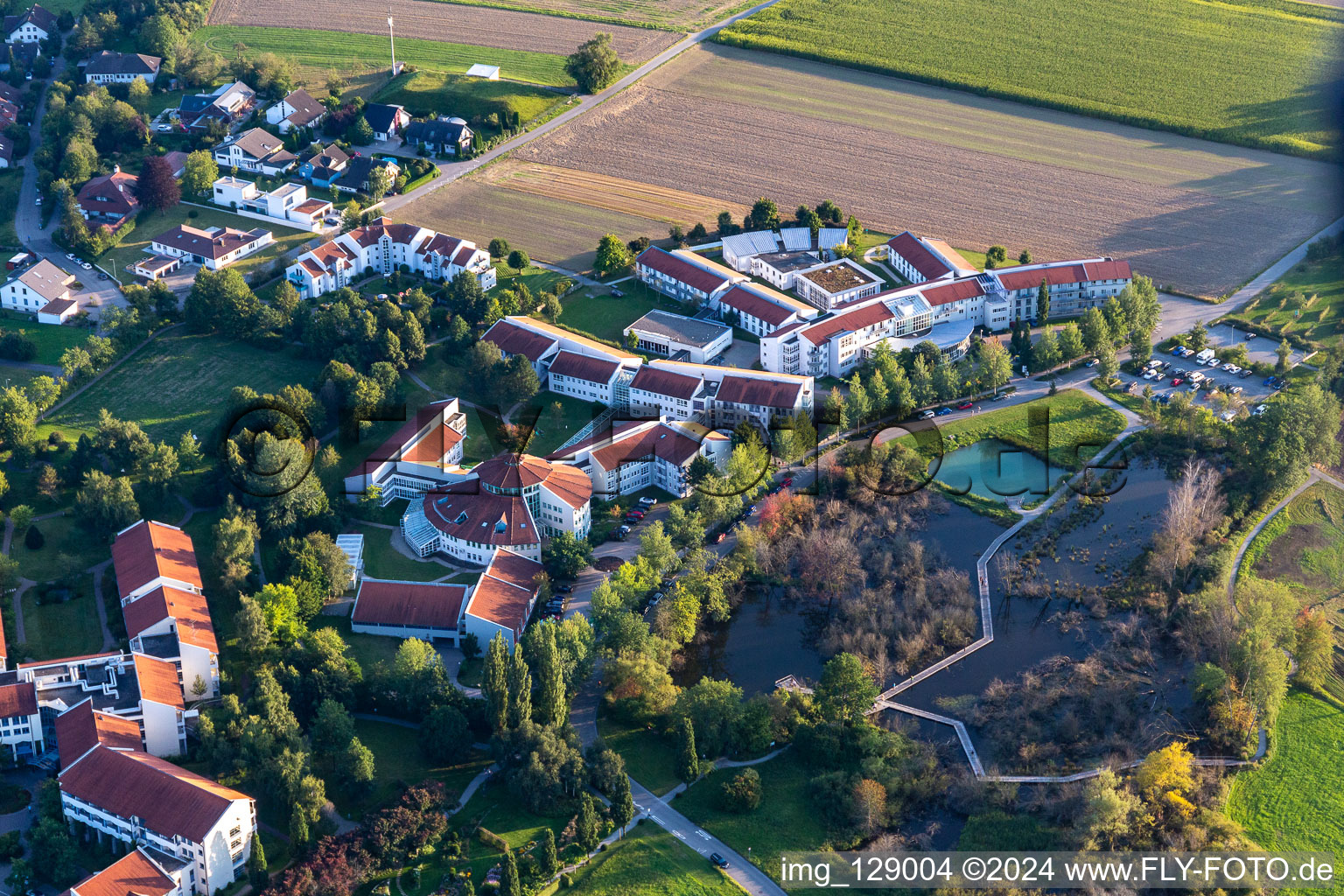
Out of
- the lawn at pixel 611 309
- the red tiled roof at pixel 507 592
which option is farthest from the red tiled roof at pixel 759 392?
the red tiled roof at pixel 507 592

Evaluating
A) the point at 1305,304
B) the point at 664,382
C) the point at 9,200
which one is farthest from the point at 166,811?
the point at 1305,304

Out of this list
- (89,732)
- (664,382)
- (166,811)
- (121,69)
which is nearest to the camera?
(166,811)

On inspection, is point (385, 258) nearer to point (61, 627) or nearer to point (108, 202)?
point (108, 202)

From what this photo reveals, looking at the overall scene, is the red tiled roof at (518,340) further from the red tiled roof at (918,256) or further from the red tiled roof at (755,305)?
the red tiled roof at (918,256)

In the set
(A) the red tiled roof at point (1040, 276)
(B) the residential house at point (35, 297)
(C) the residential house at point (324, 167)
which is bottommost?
(B) the residential house at point (35, 297)

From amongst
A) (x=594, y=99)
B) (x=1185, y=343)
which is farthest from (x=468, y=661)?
(x=594, y=99)

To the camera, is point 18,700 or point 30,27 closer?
point 18,700
